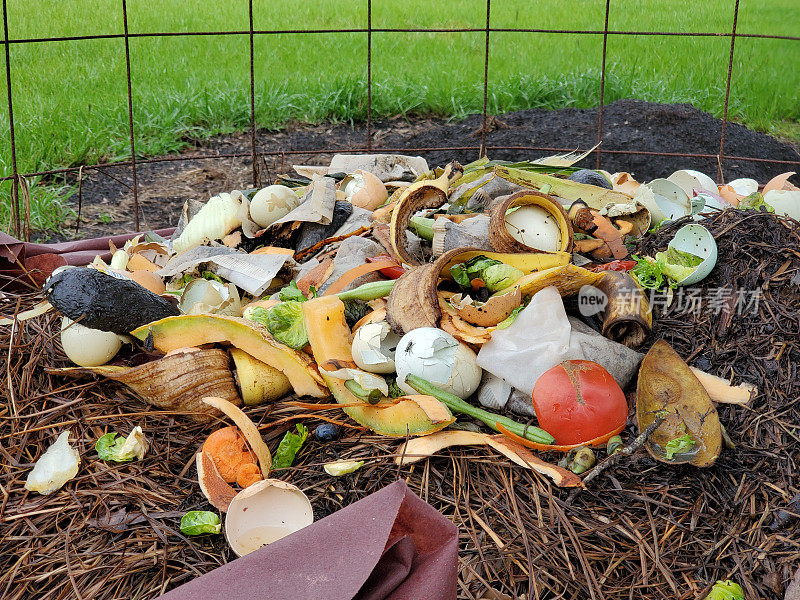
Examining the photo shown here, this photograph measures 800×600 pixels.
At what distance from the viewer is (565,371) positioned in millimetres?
2137

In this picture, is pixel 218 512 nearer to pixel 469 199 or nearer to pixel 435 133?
pixel 469 199

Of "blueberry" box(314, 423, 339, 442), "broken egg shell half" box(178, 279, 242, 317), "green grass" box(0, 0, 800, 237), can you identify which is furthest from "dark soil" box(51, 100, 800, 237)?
"blueberry" box(314, 423, 339, 442)

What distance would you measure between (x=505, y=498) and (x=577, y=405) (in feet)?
1.06

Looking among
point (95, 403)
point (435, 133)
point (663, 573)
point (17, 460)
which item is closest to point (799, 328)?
point (663, 573)

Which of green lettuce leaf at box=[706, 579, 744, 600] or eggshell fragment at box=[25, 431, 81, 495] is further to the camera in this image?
eggshell fragment at box=[25, 431, 81, 495]

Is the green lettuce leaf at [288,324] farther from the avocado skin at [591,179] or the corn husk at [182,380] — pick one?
the avocado skin at [591,179]

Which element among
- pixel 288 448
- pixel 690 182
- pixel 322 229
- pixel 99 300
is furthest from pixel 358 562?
pixel 690 182

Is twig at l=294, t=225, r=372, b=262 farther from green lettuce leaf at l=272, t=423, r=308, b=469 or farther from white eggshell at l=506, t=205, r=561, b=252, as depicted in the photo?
green lettuce leaf at l=272, t=423, r=308, b=469

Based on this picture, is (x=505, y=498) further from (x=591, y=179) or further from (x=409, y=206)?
(x=591, y=179)

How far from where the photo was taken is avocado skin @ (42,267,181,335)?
2.35 metres

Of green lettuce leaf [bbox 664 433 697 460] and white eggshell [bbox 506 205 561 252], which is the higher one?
white eggshell [bbox 506 205 561 252]

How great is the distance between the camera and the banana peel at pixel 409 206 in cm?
271

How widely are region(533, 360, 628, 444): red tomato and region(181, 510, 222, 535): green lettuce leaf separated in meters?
0.92

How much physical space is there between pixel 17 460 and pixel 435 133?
4.34 m
